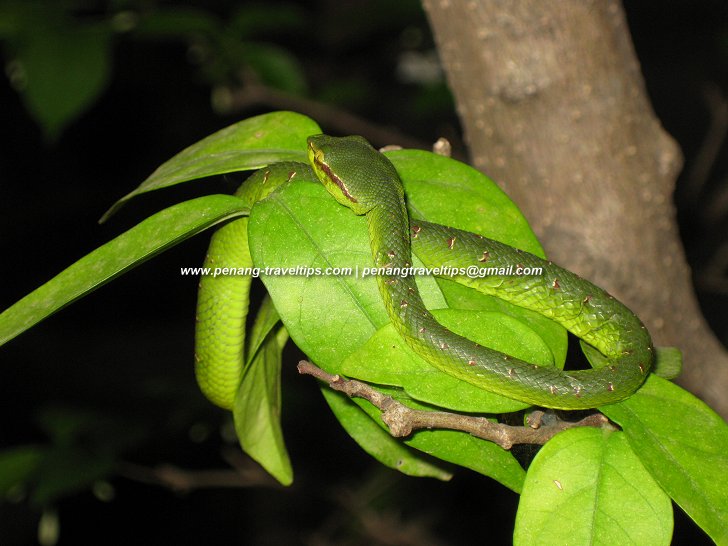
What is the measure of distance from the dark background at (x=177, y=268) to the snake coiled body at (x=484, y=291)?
344 cm

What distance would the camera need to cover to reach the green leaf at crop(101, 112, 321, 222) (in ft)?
4.61

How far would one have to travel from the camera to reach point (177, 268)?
19.9 ft

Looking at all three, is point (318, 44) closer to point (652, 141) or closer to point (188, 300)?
point (188, 300)

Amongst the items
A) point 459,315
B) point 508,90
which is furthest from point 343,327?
point 508,90

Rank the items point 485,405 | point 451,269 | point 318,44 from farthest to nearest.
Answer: point 318,44 < point 451,269 < point 485,405

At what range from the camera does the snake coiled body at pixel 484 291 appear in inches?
50.2

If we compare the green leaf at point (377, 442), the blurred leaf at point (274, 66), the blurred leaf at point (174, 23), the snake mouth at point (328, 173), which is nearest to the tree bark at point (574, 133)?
the snake mouth at point (328, 173)

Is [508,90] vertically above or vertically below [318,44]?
above

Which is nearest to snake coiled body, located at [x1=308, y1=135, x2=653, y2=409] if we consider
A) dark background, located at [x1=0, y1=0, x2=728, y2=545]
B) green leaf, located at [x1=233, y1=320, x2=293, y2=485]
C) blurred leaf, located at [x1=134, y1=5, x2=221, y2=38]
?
green leaf, located at [x1=233, y1=320, x2=293, y2=485]

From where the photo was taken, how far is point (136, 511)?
5.85 m

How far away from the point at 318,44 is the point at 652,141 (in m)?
4.07

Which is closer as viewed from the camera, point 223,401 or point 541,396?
point 541,396

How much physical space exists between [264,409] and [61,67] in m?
2.29

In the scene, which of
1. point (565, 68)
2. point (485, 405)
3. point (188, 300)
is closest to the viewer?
point (485, 405)
